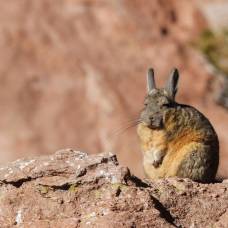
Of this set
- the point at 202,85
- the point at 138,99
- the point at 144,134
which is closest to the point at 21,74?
the point at 138,99

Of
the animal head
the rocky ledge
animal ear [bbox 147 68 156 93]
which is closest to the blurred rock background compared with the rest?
animal ear [bbox 147 68 156 93]

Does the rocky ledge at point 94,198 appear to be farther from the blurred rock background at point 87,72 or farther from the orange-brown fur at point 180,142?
the blurred rock background at point 87,72

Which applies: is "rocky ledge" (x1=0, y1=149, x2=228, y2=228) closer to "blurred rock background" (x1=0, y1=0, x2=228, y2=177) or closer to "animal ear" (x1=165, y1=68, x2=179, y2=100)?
"animal ear" (x1=165, y1=68, x2=179, y2=100)

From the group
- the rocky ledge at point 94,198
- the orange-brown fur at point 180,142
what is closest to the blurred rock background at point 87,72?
the orange-brown fur at point 180,142

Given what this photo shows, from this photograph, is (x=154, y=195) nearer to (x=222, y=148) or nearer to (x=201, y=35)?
(x=222, y=148)

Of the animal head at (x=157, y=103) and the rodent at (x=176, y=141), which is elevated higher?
the animal head at (x=157, y=103)
